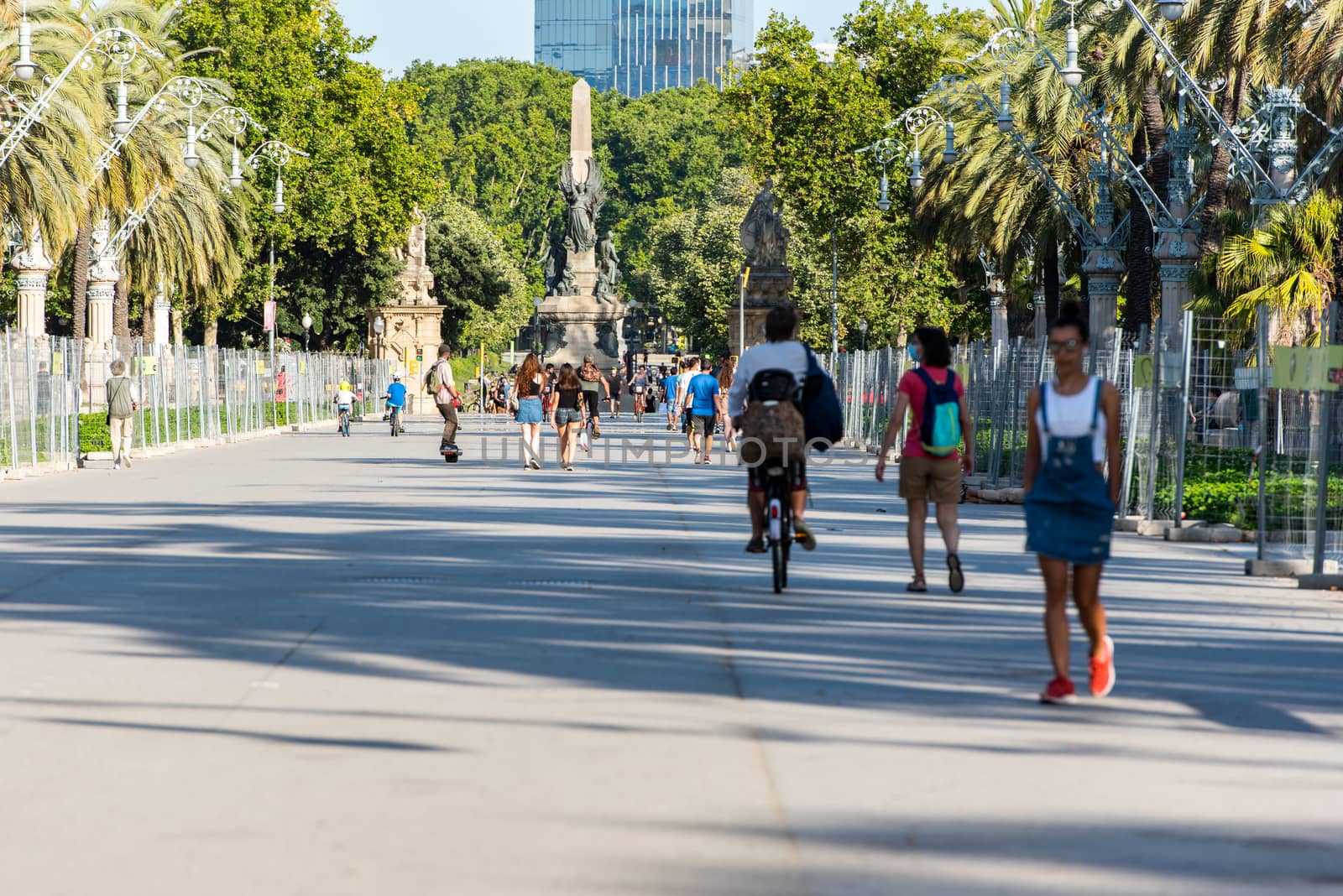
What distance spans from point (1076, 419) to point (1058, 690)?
112cm

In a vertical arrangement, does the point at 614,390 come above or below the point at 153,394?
below

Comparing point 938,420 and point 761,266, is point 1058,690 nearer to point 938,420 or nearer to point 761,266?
point 938,420

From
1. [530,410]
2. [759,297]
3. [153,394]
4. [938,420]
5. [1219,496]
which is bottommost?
[1219,496]

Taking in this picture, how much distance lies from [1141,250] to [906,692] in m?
29.3

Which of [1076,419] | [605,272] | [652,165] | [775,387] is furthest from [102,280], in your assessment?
[652,165]

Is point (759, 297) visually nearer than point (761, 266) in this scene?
No

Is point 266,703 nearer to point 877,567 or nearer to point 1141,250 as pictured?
point 877,567

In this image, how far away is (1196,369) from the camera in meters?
18.1

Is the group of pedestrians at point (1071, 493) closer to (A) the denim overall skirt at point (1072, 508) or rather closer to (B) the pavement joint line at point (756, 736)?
(A) the denim overall skirt at point (1072, 508)

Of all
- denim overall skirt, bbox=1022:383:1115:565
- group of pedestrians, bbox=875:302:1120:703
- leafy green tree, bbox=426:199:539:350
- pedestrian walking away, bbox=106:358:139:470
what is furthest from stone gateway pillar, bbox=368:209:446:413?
denim overall skirt, bbox=1022:383:1115:565

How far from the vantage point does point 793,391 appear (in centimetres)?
1260

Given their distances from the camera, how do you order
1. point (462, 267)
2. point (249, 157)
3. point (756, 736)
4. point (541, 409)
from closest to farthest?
point (756, 736)
point (541, 409)
point (249, 157)
point (462, 267)

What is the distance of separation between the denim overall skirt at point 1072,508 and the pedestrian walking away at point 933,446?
4.12m

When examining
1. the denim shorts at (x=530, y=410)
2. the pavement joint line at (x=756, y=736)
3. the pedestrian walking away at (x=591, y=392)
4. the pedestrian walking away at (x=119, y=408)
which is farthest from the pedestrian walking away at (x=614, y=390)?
the pavement joint line at (x=756, y=736)
